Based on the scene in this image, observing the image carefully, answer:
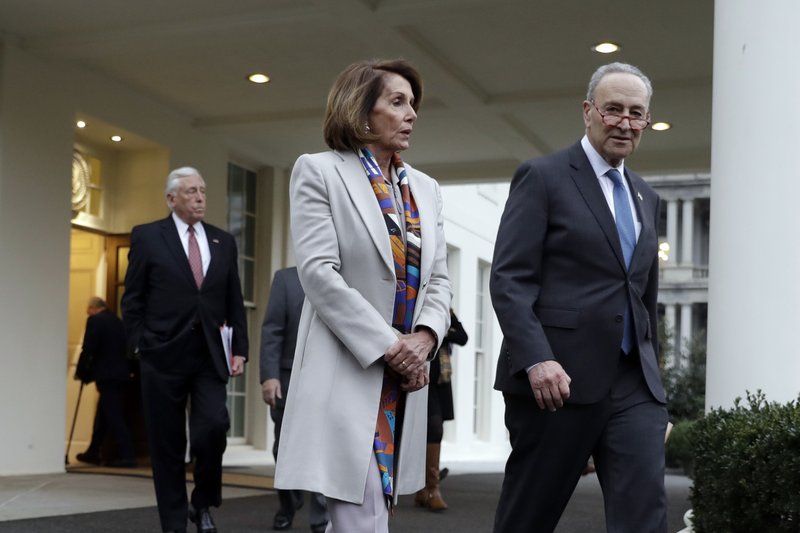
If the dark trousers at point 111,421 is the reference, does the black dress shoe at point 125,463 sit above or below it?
below

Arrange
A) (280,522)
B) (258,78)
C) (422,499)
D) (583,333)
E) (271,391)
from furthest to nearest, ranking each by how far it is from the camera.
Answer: (258,78), (422,499), (280,522), (271,391), (583,333)

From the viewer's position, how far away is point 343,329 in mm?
3369

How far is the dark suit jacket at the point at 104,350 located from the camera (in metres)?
13.8

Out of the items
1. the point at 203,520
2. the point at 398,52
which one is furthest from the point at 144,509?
the point at 398,52

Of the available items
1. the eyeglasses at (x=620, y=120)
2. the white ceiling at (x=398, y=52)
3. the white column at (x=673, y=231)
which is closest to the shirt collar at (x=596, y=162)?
the eyeglasses at (x=620, y=120)

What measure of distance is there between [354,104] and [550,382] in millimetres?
1027

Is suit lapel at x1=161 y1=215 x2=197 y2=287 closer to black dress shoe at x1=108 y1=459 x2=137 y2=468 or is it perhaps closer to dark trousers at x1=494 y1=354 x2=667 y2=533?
dark trousers at x1=494 y1=354 x2=667 y2=533

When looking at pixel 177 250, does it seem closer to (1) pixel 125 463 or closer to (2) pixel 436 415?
(2) pixel 436 415

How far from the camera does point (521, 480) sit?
389 cm

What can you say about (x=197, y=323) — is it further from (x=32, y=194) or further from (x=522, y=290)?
(x=32, y=194)

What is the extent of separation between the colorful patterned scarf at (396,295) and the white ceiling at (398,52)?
24.0 ft

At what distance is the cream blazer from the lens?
3350 millimetres

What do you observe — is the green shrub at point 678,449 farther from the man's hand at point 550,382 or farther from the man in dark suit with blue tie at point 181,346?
the man's hand at point 550,382

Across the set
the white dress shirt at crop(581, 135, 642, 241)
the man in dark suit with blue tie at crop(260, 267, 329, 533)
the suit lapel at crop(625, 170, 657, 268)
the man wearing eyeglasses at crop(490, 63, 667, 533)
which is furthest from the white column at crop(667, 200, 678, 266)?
the man wearing eyeglasses at crop(490, 63, 667, 533)
